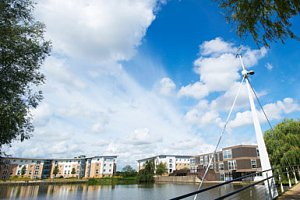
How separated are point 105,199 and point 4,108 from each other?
18842 millimetres

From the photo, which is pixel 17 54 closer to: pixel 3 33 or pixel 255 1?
pixel 3 33

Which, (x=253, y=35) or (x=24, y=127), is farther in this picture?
(x=24, y=127)

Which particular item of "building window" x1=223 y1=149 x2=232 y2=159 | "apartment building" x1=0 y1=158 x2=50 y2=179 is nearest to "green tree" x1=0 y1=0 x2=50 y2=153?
"building window" x1=223 y1=149 x2=232 y2=159

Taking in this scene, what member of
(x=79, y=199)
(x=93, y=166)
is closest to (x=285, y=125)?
(x=79, y=199)

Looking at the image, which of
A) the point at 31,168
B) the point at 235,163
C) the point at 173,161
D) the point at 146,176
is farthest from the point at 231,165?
the point at 31,168

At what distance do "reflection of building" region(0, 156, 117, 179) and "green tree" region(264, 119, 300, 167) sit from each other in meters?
65.7

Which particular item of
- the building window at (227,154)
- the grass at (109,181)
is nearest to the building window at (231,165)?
the building window at (227,154)

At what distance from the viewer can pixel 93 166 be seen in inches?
2963

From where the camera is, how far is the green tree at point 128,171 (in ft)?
226

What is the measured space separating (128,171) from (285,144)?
62259mm

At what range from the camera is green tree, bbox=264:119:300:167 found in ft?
54.6

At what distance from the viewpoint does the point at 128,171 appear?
7250 centimetres

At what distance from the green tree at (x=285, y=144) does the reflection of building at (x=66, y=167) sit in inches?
2586

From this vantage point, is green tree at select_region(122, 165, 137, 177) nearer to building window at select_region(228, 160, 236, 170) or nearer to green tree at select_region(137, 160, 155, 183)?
green tree at select_region(137, 160, 155, 183)
